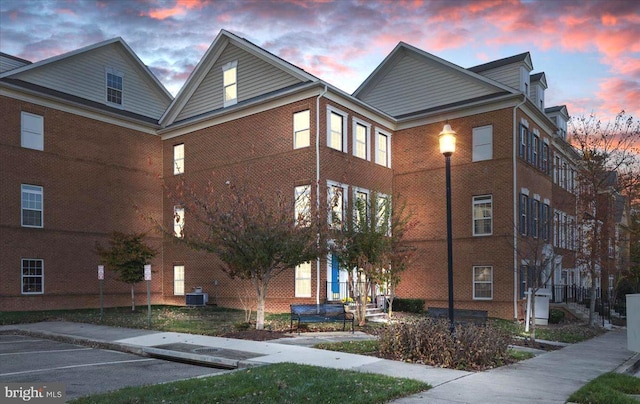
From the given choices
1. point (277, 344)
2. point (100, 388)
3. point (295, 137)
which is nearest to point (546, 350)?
point (277, 344)

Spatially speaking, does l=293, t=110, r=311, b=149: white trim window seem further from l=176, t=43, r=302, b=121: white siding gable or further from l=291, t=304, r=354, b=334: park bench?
l=291, t=304, r=354, b=334: park bench

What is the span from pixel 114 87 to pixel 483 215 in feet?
69.0

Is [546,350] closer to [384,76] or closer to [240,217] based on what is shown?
[240,217]

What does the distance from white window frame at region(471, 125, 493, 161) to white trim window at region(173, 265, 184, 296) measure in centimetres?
1666

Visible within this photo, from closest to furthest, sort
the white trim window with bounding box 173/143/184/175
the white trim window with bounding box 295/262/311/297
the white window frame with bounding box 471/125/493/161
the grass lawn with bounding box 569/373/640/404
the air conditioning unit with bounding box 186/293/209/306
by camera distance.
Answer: the grass lawn with bounding box 569/373/640/404 → the white trim window with bounding box 295/262/311/297 → the white window frame with bounding box 471/125/493/161 → the air conditioning unit with bounding box 186/293/209/306 → the white trim window with bounding box 173/143/184/175

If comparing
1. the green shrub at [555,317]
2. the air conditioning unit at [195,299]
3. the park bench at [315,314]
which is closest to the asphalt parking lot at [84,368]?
the park bench at [315,314]

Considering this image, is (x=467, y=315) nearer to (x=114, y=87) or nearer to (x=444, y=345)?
(x=444, y=345)

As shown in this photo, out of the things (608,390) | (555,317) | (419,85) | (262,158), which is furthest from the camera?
(419,85)

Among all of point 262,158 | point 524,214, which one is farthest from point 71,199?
point 524,214

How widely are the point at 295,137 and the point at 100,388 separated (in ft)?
56.6

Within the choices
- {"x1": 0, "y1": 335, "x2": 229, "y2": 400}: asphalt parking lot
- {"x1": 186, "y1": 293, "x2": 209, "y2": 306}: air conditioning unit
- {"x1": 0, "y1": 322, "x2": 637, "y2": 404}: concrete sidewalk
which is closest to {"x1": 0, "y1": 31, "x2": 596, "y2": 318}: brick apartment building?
{"x1": 186, "y1": 293, "x2": 209, "y2": 306}: air conditioning unit

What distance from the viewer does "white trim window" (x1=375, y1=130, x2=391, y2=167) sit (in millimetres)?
28922

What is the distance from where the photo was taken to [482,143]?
27.2 m

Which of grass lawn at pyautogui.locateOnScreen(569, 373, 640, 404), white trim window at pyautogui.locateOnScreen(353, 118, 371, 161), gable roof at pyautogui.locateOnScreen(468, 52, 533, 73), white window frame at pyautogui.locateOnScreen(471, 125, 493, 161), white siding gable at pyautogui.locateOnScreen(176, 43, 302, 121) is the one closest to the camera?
grass lawn at pyautogui.locateOnScreen(569, 373, 640, 404)
